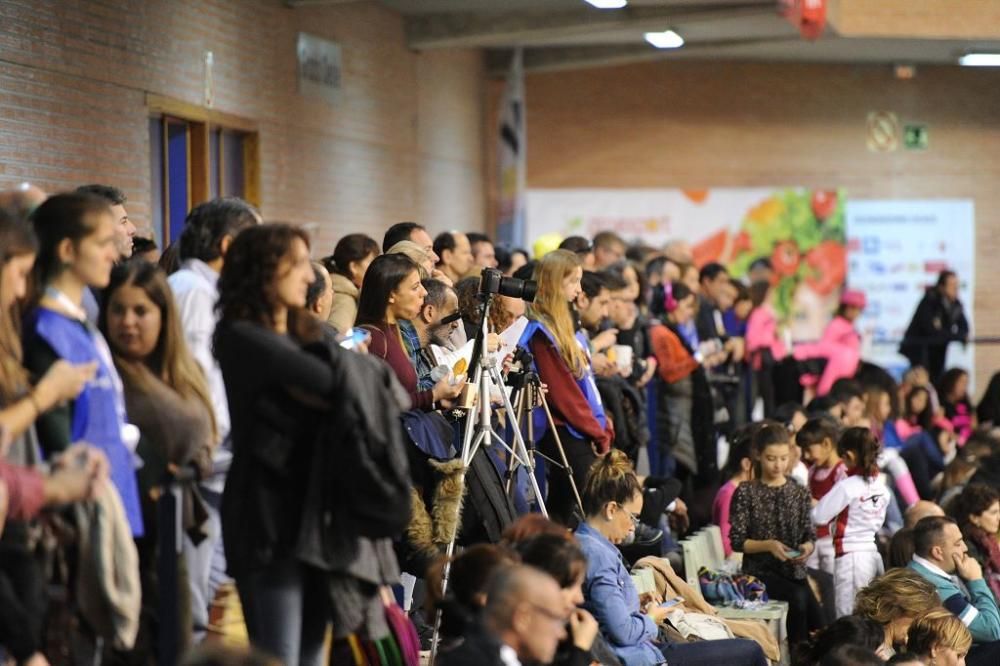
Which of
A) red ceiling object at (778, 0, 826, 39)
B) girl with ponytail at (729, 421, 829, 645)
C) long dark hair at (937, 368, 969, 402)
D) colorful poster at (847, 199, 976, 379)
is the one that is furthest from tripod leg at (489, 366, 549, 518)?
colorful poster at (847, 199, 976, 379)

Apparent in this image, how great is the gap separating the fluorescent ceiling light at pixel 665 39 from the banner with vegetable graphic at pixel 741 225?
2026mm

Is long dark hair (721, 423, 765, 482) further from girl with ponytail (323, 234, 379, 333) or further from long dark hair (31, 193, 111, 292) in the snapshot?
long dark hair (31, 193, 111, 292)

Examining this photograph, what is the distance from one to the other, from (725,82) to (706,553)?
11.4 m

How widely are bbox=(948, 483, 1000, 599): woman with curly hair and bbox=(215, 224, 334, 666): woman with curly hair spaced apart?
16.3 ft

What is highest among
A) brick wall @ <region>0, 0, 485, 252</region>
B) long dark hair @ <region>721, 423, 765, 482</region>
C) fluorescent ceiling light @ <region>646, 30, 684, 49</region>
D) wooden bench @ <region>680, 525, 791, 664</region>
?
fluorescent ceiling light @ <region>646, 30, 684, 49</region>

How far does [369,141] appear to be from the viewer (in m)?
13.2

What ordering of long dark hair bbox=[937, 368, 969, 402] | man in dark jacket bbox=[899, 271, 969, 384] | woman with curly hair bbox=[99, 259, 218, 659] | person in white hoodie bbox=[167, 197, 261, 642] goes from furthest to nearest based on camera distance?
man in dark jacket bbox=[899, 271, 969, 384]
long dark hair bbox=[937, 368, 969, 402]
person in white hoodie bbox=[167, 197, 261, 642]
woman with curly hair bbox=[99, 259, 218, 659]

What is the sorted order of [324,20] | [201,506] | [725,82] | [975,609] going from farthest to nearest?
[725,82] → [324,20] → [975,609] → [201,506]

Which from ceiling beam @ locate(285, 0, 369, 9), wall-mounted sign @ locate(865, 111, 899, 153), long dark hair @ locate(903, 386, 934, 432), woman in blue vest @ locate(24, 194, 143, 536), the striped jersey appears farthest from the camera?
wall-mounted sign @ locate(865, 111, 899, 153)

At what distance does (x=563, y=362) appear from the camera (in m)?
7.27

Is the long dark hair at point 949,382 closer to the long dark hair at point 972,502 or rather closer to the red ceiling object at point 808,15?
the red ceiling object at point 808,15

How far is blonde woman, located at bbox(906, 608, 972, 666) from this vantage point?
623 cm

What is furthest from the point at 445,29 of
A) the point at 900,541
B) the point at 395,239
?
the point at 900,541

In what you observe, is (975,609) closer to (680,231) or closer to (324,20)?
(324,20)
